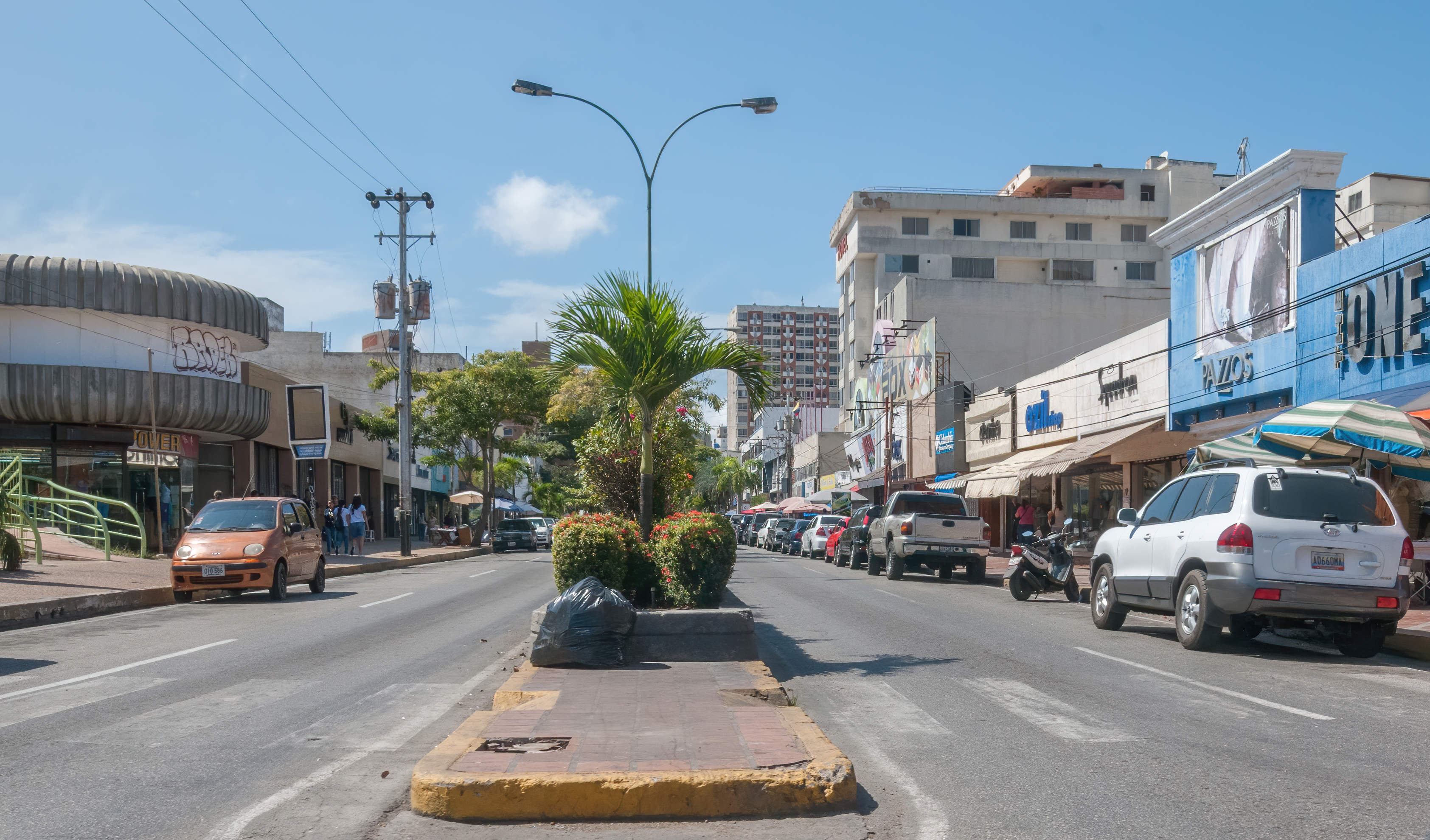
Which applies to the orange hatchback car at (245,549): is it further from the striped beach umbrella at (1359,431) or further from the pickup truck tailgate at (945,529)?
the striped beach umbrella at (1359,431)

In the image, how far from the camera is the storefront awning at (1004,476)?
3167 centimetres

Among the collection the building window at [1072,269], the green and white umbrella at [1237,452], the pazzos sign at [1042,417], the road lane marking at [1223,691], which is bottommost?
the road lane marking at [1223,691]

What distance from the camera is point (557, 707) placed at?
7133 millimetres

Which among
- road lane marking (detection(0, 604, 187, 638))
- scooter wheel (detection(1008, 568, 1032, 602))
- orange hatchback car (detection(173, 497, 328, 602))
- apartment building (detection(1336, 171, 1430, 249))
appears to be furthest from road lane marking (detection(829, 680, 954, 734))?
apartment building (detection(1336, 171, 1430, 249))

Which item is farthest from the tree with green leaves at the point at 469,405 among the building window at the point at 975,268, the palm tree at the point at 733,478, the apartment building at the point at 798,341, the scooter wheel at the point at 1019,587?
the apartment building at the point at 798,341

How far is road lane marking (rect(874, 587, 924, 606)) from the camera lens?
18359 millimetres

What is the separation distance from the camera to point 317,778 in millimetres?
6066

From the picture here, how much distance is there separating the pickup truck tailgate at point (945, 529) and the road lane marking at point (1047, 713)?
15569 millimetres

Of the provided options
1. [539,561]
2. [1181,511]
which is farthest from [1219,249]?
[539,561]

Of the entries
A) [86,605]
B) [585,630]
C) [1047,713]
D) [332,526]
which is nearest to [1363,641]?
[1047,713]

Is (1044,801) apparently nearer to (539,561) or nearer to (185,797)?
(185,797)

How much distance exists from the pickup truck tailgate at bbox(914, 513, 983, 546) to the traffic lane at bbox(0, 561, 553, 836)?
1165 cm

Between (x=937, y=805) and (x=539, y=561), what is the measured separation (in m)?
31.0

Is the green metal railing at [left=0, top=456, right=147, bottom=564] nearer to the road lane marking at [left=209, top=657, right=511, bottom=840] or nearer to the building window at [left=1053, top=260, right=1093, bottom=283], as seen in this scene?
the road lane marking at [left=209, top=657, right=511, bottom=840]
